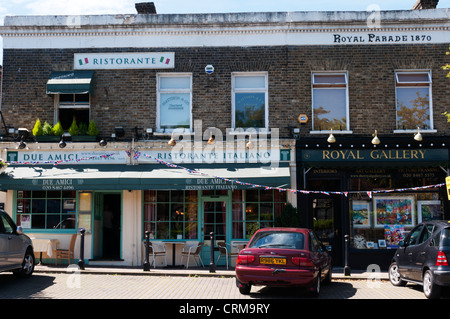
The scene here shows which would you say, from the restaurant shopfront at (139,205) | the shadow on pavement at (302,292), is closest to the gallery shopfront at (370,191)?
the restaurant shopfront at (139,205)

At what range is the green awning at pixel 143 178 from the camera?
47.3ft

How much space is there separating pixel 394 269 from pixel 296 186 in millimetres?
4163

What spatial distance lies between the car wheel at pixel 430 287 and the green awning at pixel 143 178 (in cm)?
528

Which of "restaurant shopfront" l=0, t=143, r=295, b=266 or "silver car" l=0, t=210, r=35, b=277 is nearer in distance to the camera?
"silver car" l=0, t=210, r=35, b=277

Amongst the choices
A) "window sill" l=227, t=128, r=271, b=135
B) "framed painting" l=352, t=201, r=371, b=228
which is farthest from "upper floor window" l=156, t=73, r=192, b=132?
"framed painting" l=352, t=201, r=371, b=228

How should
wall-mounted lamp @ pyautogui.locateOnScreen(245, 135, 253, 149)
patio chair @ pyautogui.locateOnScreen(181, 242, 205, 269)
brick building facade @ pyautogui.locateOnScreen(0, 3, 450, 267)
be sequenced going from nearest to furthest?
patio chair @ pyautogui.locateOnScreen(181, 242, 205, 269) < wall-mounted lamp @ pyautogui.locateOnScreen(245, 135, 253, 149) < brick building facade @ pyautogui.locateOnScreen(0, 3, 450, 267)

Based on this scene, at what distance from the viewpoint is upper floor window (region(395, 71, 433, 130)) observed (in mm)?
15570

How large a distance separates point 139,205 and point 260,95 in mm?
5160

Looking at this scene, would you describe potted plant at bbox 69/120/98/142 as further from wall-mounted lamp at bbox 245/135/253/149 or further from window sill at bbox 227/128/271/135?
wall-mounted lamp at bbox 245/135/253/149

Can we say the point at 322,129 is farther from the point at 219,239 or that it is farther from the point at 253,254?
the point at 253,254

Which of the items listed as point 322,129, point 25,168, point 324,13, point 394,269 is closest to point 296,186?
point 322,129

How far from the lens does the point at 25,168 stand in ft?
50.1

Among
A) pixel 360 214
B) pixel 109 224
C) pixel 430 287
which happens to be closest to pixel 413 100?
pixel 360 214

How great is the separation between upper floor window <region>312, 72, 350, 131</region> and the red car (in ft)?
19.8
